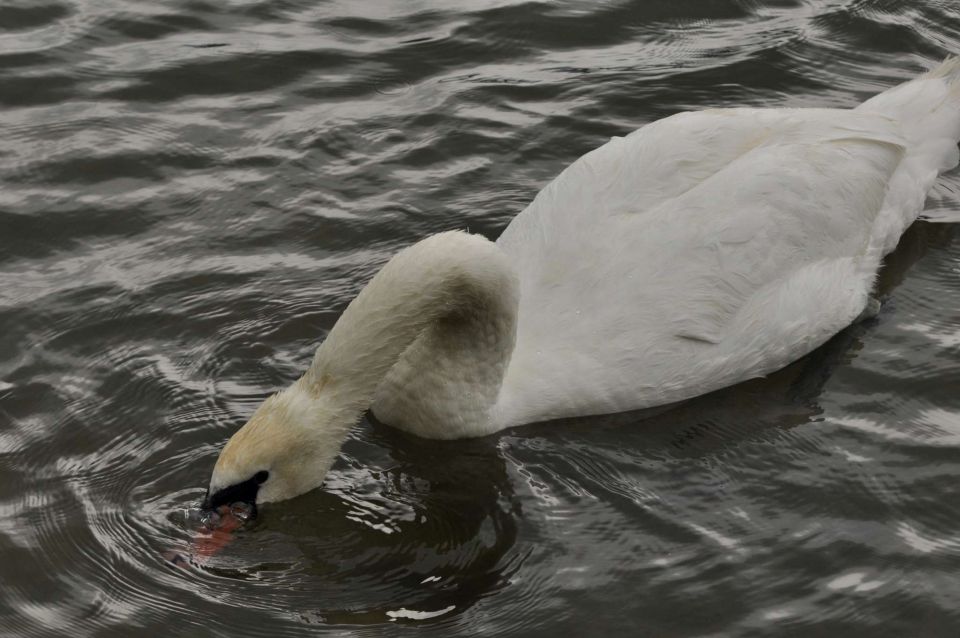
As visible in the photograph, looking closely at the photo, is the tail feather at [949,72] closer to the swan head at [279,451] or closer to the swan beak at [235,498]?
the swan head at [279,451]

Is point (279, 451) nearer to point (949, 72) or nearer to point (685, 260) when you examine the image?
point (685, 260)

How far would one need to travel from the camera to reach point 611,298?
8086mm

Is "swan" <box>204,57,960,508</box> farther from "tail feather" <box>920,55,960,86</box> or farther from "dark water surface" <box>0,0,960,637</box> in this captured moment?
"tail feather" <box>920,55,960,86</box>

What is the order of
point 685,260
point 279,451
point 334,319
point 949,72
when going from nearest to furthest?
1. point 279,451
2. point 685,260
3. point 334,319
4. point 949,72

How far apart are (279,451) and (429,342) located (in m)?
1.22

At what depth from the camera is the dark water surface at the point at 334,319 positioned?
699cm

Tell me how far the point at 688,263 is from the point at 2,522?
12.4 feet

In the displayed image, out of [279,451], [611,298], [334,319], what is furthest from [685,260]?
[279,451]

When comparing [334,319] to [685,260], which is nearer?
[685,260]

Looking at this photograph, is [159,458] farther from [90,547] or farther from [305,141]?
[305,141]

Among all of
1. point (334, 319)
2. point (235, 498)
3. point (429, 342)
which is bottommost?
point (235, 498)

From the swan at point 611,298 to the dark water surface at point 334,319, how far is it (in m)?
0.25

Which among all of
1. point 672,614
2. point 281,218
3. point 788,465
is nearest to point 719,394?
point 788,465

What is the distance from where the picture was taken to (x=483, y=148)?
1091 centimetres
